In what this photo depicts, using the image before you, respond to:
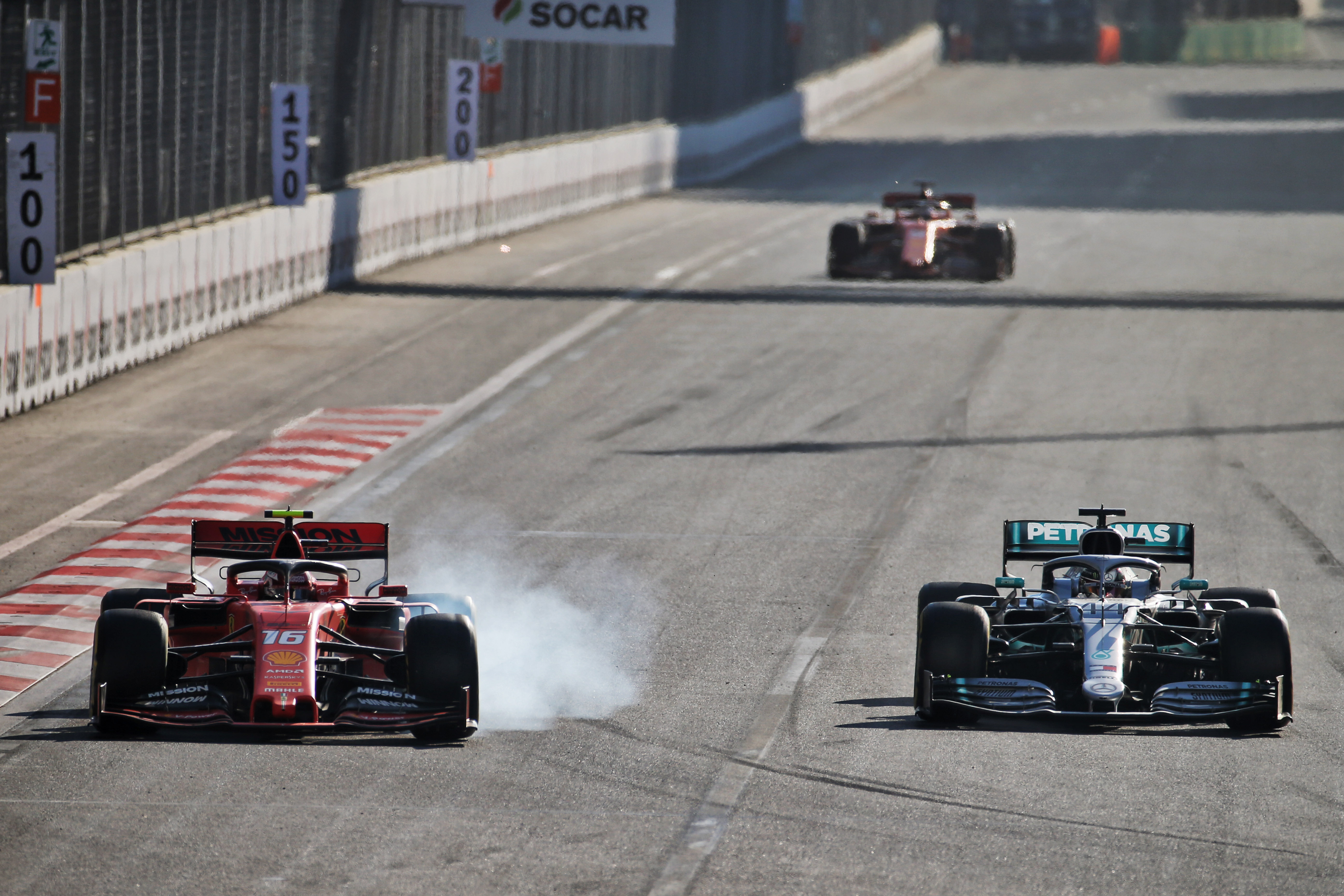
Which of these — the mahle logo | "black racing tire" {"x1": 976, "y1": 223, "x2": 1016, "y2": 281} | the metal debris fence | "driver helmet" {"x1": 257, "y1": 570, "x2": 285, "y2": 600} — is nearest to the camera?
"driver helmet" {"x1": 257, "y1": 570, "x2": 285, "y2": 600}

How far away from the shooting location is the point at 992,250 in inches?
1278

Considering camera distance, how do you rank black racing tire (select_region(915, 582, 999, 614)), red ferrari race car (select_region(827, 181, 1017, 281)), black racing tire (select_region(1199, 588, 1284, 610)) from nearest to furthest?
black racing tire (select_region(1199, 588, 1284, 610)) < black racing tire (select_region(915, 582, 999, 614)) < red ferrari race car (select_region(827, 181, 1017, 281))

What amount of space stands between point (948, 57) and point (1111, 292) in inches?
2246

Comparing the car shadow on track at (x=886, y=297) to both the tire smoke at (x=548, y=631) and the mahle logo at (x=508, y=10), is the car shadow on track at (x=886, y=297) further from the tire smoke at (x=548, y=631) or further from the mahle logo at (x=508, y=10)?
the tire smoke at (x=548, y=631)

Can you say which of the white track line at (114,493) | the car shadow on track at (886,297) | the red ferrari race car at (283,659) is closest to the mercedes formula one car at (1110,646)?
the red ferrari race car at (283,659)

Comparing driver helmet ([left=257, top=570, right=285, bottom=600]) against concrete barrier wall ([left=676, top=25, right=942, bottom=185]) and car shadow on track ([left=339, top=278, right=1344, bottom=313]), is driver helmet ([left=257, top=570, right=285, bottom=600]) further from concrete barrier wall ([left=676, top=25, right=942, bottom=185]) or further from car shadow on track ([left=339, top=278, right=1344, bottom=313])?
concrete barrier wall ([left=676, top=25, right=942, bottom=185])

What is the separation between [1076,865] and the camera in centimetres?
937

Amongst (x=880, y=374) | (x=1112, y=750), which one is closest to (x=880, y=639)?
(x=1112, y=750)

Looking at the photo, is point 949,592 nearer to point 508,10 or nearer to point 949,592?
point 949,592

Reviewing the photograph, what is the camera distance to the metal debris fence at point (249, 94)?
2516 centimetres

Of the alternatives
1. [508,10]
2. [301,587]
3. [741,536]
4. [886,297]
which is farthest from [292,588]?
[508,10]

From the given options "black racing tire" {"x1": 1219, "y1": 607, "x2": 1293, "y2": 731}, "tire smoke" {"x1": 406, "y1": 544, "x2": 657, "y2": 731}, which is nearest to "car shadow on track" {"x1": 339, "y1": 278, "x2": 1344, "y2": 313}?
"tire smoke" {"x1": 406, "y1": 544, "x2": 657, "y2": 731}

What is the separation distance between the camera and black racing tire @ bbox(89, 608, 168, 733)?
11.2 meters

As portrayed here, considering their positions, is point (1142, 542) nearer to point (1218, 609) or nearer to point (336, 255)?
point (1218, 609)
